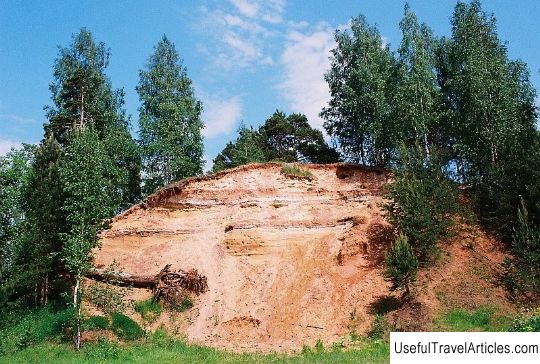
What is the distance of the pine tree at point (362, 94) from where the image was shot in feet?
109

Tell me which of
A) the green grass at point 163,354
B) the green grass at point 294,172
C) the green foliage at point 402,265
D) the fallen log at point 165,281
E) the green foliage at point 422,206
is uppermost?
the green grass at point 294,172

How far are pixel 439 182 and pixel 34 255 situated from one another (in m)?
18.4

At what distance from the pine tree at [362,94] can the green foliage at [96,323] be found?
2038 centimetres

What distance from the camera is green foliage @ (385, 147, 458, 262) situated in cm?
2116

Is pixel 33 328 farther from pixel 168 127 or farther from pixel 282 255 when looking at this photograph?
pixel 168 127

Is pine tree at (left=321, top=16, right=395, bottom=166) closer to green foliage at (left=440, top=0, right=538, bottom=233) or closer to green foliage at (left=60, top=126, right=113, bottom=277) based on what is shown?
Result: green foliage at (left=440, top=0, right=538, bottom=233)

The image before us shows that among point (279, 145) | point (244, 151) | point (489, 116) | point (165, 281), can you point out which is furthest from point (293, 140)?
point (165, 281)

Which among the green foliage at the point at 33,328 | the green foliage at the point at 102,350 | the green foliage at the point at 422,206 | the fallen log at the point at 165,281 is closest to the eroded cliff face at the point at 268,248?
the fallen log at the point at 165,281

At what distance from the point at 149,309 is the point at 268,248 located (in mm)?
6589

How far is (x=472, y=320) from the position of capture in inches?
742

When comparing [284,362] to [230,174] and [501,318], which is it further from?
[230,174]

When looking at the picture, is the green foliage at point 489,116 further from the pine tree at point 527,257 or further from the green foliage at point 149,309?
the green foliage at point 149,309

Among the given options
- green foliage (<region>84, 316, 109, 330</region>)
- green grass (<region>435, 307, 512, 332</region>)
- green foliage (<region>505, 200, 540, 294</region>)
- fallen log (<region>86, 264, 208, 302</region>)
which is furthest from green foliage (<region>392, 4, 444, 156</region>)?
green foliage (<region>84, 316, 109, 330</region>)

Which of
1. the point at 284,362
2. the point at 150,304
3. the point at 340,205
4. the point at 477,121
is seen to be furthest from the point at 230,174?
the point at 284,362
